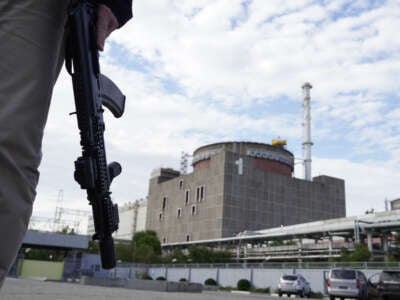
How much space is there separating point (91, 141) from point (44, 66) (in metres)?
0.42

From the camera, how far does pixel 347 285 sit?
65.2ft

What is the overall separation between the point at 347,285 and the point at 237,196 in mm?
48831

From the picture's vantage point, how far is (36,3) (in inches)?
63.3

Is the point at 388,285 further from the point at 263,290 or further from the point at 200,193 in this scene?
the point at 200,193

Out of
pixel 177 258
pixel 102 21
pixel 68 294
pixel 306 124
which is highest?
pixel 306 124

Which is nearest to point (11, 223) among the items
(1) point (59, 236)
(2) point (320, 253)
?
(1) point (59, 236)

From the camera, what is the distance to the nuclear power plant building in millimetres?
68375

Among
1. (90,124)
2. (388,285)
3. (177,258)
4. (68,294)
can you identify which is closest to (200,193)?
(177,258)

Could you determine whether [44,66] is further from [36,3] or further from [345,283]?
[345,283]

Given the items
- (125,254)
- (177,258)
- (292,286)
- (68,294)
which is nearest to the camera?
(68,294)

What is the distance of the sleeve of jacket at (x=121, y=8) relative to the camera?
2055 millimetres

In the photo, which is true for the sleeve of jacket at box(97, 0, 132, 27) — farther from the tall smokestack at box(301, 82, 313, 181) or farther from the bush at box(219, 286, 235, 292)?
the tall smokestack at box(301, 82, 313, 181)

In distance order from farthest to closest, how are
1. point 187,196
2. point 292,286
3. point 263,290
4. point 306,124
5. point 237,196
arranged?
point 187,196 → point 306,124 → point 237,196 → point 263,290 → point 292,286

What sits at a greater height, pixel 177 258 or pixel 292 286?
pixel 177 258
